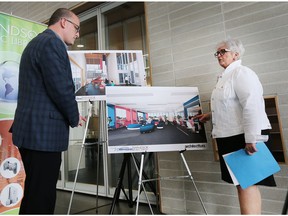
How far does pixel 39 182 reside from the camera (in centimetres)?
120

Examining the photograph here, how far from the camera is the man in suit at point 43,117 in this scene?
1.21 metres

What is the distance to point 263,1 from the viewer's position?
6.92 ft

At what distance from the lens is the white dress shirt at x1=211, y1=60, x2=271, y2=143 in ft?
4.90

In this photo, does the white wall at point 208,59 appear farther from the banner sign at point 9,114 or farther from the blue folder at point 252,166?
the banner sign at point 9,114

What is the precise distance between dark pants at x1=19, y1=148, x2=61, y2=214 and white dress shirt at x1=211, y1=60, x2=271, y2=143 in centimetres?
115

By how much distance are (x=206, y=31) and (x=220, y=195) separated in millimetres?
1645

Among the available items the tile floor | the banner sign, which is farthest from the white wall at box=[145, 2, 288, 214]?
the banner sign

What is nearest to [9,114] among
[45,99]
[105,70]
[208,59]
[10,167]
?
[10,167]

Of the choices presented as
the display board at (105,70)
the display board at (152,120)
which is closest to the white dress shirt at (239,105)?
the display board at (152,120)

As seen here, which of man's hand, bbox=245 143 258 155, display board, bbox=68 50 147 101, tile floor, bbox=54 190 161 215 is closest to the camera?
man's hand, bbox=245 143 258 155

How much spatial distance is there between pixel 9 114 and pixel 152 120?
1.38 m

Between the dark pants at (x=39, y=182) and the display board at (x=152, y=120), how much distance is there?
0.70 metres

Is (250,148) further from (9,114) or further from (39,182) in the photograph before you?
(9,114)

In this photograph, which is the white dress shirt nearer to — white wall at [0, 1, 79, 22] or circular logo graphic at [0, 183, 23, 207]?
circular logo graphic at [0, 183, 23, 207]
